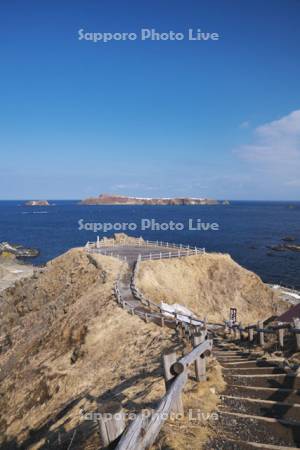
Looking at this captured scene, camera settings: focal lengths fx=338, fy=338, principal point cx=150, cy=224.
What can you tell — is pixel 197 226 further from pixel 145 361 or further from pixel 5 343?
pixel 145 361

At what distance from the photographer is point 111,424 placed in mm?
4812

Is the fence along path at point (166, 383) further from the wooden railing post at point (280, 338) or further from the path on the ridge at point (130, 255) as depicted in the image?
the wooden railing post at point (280, 338)

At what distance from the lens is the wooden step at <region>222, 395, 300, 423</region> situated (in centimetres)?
774

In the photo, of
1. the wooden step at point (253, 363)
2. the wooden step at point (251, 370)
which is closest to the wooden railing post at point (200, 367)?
the wooden step at point (251, 370)

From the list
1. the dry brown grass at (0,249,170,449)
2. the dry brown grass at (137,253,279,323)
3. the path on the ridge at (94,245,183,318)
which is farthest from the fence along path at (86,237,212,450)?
the dry brown grass at (137,253,279,323)

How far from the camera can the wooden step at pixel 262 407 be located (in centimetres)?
774

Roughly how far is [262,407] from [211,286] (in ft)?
91.9

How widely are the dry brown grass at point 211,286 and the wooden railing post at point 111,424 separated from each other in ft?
83.0

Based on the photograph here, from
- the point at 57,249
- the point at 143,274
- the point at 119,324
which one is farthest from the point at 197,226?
the point at 119,324

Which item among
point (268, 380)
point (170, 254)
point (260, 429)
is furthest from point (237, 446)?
point (170, 254)

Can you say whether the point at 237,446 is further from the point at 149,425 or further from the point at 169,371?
the point at 149,425

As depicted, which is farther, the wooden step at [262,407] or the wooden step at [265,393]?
the wooden step at [265,393]

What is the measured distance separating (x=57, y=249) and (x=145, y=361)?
74.9m

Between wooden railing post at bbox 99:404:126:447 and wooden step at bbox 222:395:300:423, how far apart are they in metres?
4.28
